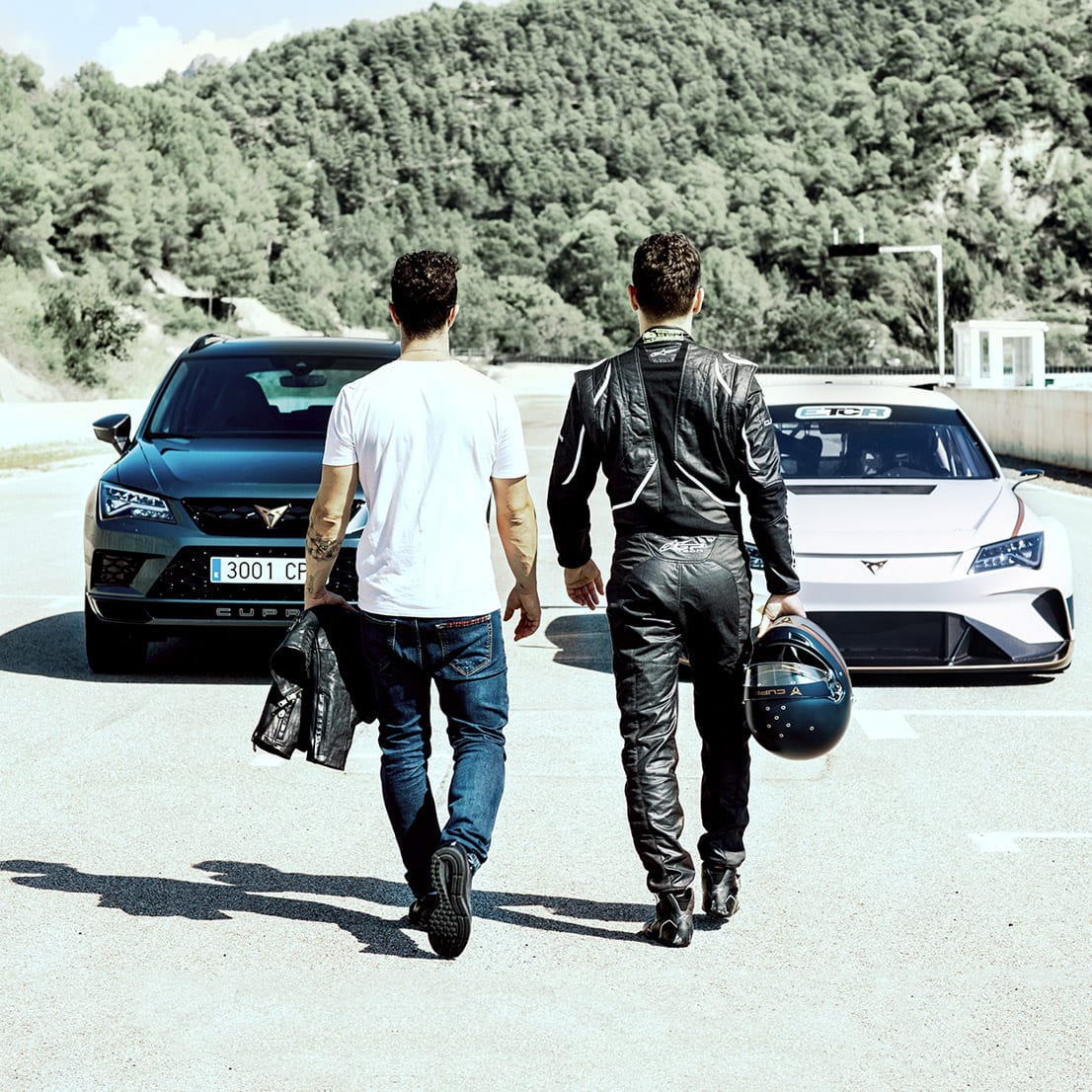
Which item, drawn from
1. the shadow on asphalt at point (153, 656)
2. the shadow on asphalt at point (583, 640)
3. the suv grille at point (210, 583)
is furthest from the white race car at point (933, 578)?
the shadow on asphalt at point (153, 656)

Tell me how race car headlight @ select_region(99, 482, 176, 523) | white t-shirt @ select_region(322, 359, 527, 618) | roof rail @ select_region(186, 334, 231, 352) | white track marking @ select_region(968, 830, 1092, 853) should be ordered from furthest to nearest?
1. roof rail @ select_region(186, 334, 231, 352)
2. race car headlight @ select_region(99, 482, 176, 523)
3. white track marking @ select_region(968, 830, 1092, 853)
4. white t-shirt @ select_region(322, 359, 527, 618)

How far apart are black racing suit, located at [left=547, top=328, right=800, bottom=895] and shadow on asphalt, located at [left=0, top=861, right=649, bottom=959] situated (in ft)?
1.20

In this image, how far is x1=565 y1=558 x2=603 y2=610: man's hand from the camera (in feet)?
15.1

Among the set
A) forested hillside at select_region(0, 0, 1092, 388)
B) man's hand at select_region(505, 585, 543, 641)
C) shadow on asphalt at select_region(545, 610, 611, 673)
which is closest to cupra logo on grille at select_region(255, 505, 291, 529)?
shadow on asphalt at select_region(545, 610, 611, 673)

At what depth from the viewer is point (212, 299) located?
81562 mm

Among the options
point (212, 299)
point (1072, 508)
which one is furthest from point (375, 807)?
point (212, 299)

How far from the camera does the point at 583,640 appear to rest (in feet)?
32.4

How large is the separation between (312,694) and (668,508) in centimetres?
105

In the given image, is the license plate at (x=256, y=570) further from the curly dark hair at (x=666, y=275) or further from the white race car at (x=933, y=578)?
the curly dark hair at (x=666, y=275)

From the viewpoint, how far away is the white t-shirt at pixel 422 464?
4297 millimetres

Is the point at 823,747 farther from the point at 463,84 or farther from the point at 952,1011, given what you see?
the point at 463,84

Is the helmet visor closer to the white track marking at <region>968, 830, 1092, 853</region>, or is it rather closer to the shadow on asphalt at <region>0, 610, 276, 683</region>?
the white track marking at <region>968, 830, 1092, 853</region>

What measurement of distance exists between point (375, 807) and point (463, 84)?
17972 centimetres

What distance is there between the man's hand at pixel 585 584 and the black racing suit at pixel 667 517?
162 mm
